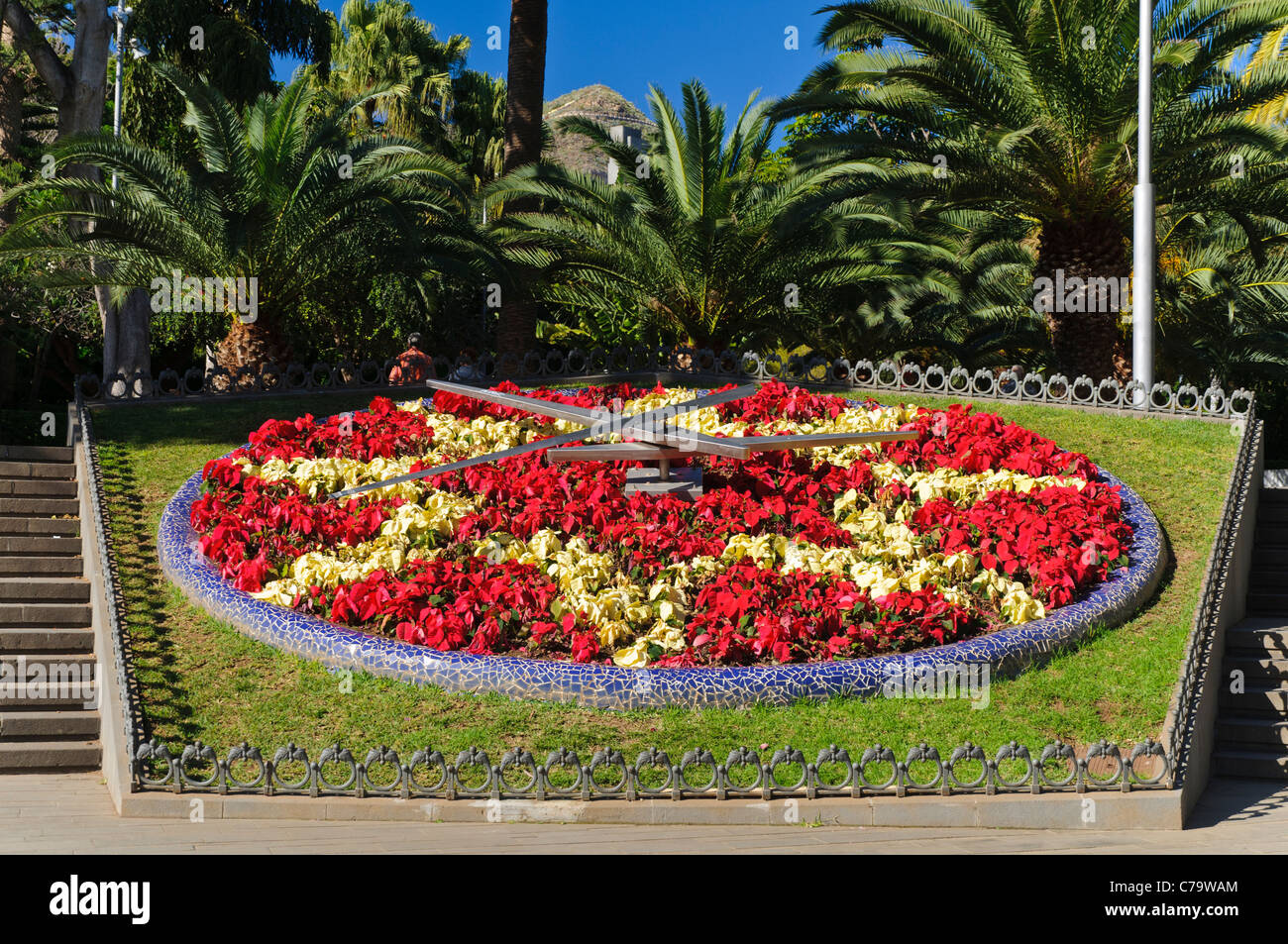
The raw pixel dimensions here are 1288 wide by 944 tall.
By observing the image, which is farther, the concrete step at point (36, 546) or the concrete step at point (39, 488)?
the concrete step at point (39, 488)

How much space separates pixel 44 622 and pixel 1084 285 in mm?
11161

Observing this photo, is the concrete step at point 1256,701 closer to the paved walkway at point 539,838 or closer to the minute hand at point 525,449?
the paved walkway at point 539,838

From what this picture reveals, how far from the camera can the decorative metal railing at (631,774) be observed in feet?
22.4

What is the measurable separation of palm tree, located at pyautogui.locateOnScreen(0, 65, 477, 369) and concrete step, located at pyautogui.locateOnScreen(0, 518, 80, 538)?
3.60 metres

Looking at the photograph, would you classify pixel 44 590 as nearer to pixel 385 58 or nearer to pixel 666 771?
pixel 666 771

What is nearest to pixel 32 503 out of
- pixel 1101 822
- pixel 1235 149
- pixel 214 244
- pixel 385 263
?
pixel 214 244

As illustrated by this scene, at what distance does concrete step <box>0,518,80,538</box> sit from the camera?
11.0 metres

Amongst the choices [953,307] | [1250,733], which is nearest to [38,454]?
[1250,733]

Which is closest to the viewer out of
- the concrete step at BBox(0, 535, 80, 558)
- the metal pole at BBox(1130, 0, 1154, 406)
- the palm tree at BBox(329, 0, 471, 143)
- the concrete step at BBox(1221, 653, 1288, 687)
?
the concrete step at BBox(1221, 653, 1288, 687)

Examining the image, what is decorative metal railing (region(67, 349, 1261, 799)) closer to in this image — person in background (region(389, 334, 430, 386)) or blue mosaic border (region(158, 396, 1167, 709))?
blue mosaic border (region(158, 396, 1167, 709))

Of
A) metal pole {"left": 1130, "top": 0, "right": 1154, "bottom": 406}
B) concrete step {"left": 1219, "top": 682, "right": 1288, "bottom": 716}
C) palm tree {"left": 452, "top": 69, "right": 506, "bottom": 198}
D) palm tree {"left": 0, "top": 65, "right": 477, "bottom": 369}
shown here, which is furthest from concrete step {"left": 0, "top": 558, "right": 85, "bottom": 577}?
palm tree {"left": 452, "top": 69, "right": 506, "bottom": 198}

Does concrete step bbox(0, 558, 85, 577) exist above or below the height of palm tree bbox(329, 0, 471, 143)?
below

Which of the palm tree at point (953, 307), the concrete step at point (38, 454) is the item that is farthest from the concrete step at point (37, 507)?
the palm tree at point (953, 307)

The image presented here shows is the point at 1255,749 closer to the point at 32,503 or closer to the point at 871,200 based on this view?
the point at 871,200
